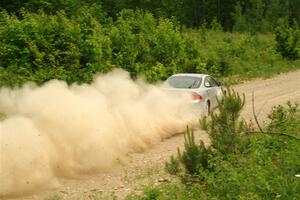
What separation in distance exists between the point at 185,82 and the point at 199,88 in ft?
1.70

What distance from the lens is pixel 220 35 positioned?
41906mm

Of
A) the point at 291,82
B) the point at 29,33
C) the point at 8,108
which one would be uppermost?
the point at 29,33

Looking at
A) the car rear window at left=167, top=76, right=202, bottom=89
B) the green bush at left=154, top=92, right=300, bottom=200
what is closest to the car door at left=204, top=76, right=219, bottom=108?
the car rear window at left=167, top=76, right=202, bottom=89

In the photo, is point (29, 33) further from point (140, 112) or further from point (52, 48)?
point (140, 112)

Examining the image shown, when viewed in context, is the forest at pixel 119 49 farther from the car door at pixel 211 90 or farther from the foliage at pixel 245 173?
the foliage at pixel 245 173

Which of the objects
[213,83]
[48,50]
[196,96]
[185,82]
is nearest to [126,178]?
[196,96]

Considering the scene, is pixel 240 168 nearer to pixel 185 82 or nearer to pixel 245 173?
pixel 245 173

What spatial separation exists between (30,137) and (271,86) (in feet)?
58.7

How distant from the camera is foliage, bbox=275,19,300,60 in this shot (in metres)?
37.6

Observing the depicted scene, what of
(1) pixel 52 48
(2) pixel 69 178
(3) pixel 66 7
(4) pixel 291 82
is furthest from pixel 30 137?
(3) pixel 66 7

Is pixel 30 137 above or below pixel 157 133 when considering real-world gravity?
above

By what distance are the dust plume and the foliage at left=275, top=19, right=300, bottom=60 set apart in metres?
24.7

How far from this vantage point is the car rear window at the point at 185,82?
50.9 ft

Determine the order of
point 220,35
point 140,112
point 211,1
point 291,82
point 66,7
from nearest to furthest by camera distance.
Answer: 1. point 140,112
2. point 291,82
3. point 220,35
4. point 66,7
5. point 211,1
